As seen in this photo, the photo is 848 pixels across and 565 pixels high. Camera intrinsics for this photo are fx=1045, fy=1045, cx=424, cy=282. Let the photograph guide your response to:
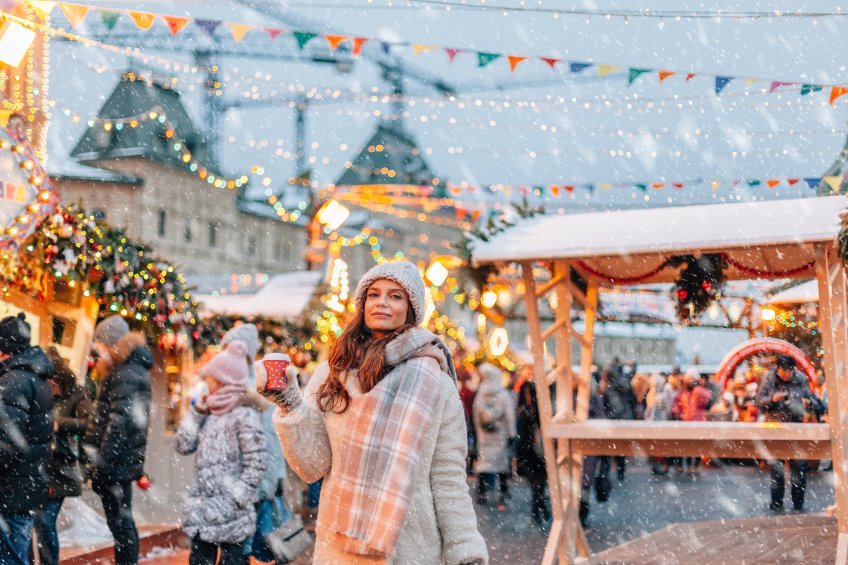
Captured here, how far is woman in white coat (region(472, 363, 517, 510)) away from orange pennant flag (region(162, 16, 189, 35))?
6.20 metres

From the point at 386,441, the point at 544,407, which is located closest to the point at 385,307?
the point at 386,441

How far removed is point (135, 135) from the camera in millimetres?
44906

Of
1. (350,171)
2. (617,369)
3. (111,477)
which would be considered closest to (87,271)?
(111,477)

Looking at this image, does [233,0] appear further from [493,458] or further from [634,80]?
[493,458]

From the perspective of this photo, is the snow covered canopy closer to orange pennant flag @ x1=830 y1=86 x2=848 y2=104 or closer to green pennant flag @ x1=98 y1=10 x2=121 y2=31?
orange pennant flag @ x1=830 y1=86 x2=848 y2=104

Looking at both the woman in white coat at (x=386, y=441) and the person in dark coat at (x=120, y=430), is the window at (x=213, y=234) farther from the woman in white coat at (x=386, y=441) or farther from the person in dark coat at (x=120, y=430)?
the woman in white coat at (x=386, y=441)

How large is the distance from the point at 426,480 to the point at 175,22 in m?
7.33

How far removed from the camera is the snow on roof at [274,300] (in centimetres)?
1580

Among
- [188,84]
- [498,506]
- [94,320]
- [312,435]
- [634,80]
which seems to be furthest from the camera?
[498,506]

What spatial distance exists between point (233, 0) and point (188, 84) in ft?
4.63

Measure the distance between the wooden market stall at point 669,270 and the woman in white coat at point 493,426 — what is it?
4689mm

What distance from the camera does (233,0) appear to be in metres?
13.0

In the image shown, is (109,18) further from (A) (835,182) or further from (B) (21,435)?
(A) (835,182)

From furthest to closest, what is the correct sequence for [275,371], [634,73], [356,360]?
[634,73]
[356,360]
[275,371]
